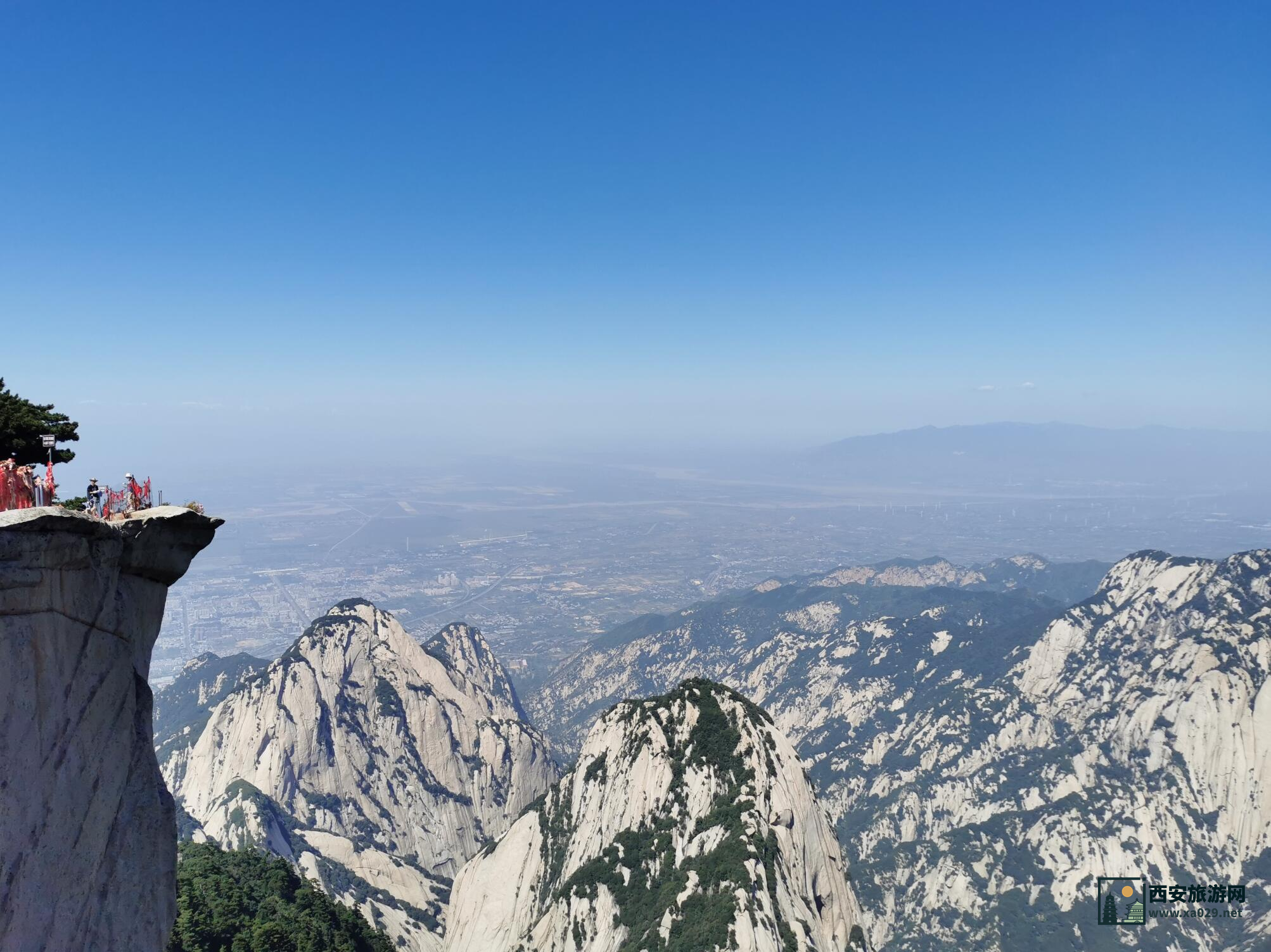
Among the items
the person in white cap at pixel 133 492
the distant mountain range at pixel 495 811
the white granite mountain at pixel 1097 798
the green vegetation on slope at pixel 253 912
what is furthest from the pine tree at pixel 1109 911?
the person in white cap at pixel 133 492

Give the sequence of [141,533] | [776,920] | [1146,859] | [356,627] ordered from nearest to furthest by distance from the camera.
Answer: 1. [141,533]
2. [776,920]
3. [1146,859]
4. [356,627]

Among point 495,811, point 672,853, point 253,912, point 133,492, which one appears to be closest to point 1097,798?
point 672,853

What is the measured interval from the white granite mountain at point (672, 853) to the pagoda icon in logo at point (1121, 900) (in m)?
74.4

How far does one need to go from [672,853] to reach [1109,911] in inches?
3916

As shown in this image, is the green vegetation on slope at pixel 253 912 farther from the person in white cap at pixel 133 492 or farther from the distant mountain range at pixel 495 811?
the person in white cap at pixel 133 492

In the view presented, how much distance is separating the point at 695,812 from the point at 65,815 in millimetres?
79063

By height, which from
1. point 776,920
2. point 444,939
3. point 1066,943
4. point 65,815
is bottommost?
point 1066,943

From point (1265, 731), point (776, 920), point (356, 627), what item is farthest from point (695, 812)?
point (1265, 731)

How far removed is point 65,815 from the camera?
21422mm

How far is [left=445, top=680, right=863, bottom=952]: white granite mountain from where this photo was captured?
242 feet

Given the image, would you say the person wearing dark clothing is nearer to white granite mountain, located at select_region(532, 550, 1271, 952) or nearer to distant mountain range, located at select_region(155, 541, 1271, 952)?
distant mountain range, located at select_region(155, 541, 1271, 952)

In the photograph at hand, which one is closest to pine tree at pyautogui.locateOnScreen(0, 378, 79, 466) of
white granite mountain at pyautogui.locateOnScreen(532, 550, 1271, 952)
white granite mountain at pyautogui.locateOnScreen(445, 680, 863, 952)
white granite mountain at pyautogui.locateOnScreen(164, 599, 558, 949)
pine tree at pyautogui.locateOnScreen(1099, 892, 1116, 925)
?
white granite mountain at pyautogui.locateOnScreen(445, 680, 863, 952)

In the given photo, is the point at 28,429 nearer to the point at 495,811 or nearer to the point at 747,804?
the point at 747,804

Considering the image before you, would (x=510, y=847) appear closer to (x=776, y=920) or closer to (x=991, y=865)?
(x=776, y=920)
